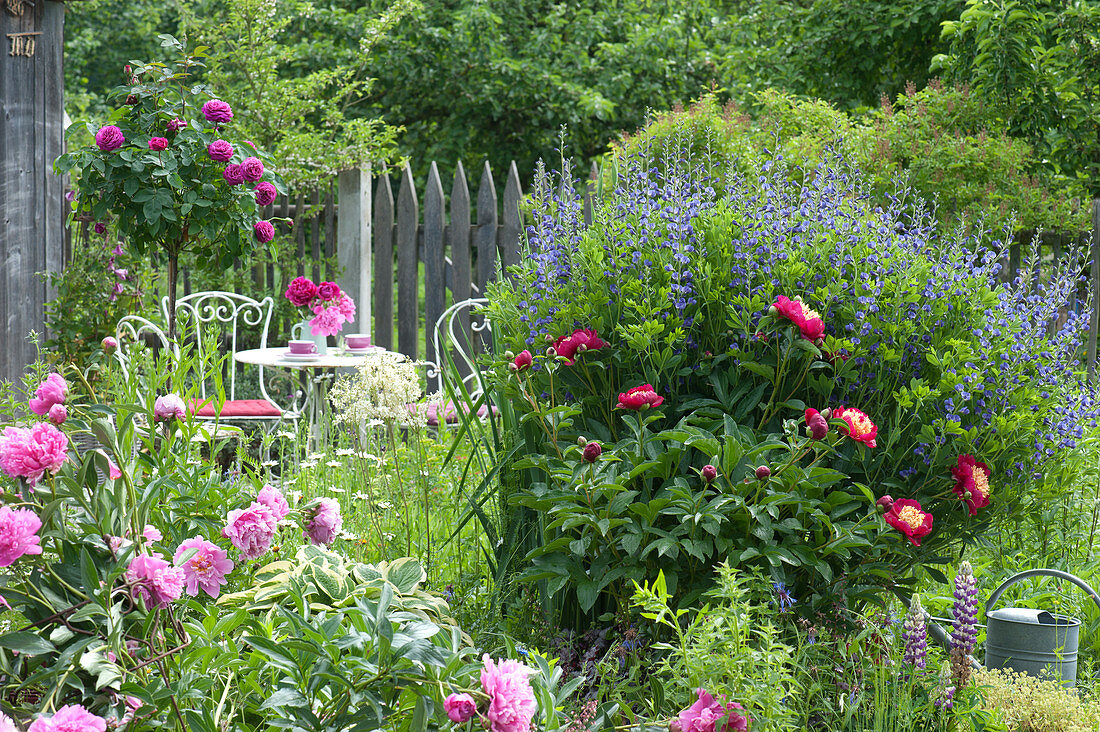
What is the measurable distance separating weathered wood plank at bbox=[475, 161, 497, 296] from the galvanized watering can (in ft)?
13.1

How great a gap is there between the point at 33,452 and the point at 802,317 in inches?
55.3

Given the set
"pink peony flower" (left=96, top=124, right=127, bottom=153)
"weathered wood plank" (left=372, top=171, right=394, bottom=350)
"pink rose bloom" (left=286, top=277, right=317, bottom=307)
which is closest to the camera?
"pink peony flower" (left=96, top=124, right=127, bottom=153)

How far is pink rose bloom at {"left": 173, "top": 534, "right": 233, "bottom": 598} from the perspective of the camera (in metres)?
1.45

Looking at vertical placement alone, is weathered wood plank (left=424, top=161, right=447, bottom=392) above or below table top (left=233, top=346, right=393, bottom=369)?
above

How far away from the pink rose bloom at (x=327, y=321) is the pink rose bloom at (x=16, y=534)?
12.1ft

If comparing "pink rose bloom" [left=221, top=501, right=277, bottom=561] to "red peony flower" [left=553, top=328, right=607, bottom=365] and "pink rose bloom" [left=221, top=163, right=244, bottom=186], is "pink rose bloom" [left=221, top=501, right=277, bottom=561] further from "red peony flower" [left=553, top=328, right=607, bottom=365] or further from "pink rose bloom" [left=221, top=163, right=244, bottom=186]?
"pink rose bloom" [left=221, top=163, right=244, bottom=186]

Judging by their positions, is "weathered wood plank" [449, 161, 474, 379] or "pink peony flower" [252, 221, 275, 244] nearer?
"pink peony flower" [252, 221, 275, 244]

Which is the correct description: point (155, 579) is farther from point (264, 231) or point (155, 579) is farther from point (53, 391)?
point (264, 231)

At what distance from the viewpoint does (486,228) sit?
229 inches

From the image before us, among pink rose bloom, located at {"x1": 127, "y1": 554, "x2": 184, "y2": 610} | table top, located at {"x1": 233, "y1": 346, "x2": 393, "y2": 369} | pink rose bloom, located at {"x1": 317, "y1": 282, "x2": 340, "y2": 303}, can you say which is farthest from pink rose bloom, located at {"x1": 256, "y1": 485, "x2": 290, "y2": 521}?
pink rose bloom, located at {"x1": 317, "y1": 282, "x2": 340, "y2": 303}

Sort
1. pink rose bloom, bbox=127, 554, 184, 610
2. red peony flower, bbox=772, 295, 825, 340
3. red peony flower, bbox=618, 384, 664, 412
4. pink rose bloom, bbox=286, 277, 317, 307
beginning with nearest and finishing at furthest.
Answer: pink rose bloom, bbox=127, 554, 184, 610, red peony flower, bbox=618, 384, 664, 412, red peony flower, bbox=772, 295, 825, 340, pink rose bloom, bbox=286, 277, 317, 307

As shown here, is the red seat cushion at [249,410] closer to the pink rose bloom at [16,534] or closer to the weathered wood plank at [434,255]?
the weathered wood plank at [434,255]

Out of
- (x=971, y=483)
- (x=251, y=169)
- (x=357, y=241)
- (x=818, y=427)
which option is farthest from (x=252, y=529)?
(x=357, y=241)

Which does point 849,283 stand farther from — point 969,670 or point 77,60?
point 77,60
